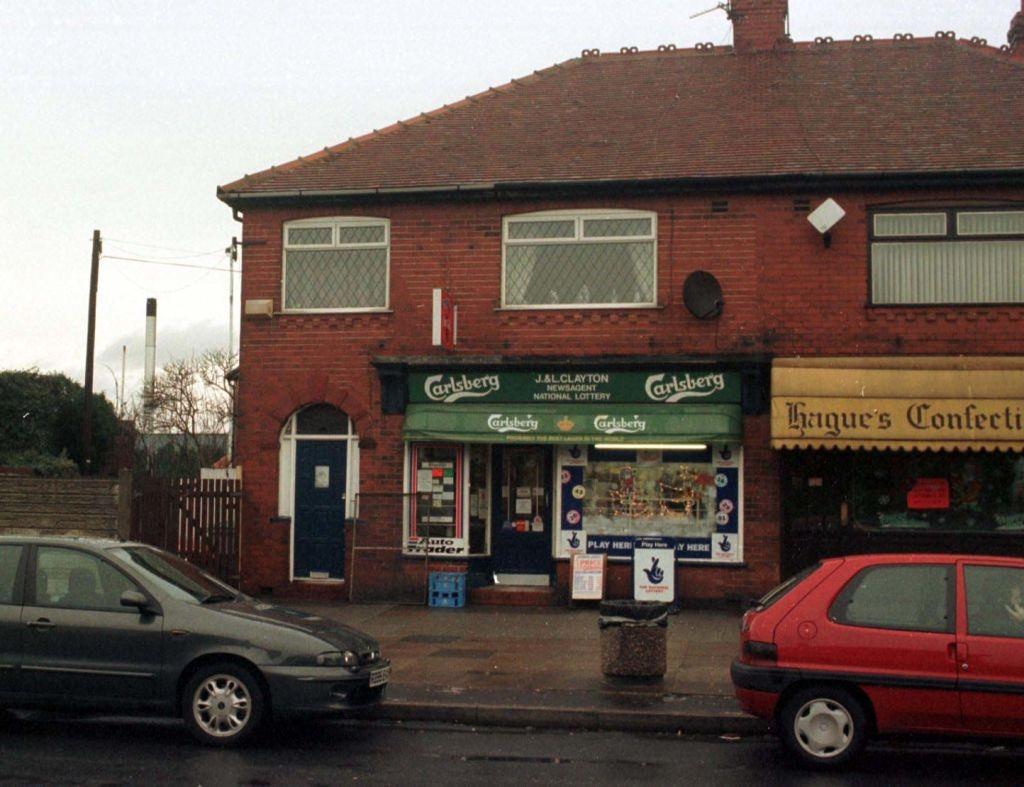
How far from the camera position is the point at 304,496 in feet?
59.2

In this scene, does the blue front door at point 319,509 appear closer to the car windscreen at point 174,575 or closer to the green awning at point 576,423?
the green awning at point 576,423

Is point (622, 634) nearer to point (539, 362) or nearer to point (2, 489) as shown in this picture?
point (539, 362)

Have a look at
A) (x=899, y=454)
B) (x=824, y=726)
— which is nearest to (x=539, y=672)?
(x=824, y=726)

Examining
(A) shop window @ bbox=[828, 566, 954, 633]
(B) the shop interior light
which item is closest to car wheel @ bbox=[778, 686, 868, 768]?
(A) shop window @ bbox=[828, 566, 954, 633]

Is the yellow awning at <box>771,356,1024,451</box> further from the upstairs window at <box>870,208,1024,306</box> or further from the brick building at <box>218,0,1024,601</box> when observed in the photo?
the upstairs window at <box>870,208,1024,306</box>

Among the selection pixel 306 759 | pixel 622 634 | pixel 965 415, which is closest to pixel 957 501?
pixel 965 415

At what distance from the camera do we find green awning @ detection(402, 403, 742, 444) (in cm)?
1653

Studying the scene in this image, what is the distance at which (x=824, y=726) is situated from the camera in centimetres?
859

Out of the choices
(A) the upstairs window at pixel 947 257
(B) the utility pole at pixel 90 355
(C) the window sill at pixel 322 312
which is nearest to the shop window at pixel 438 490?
(C) the window sill at pixel 322 312

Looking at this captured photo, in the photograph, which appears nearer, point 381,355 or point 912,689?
point 912,689

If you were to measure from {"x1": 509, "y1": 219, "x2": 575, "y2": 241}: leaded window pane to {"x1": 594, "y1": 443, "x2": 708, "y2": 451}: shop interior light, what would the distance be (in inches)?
117

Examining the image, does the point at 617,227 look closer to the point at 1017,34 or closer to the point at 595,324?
the point at 595,324

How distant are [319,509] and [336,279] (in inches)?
130

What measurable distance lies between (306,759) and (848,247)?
35.4ft
